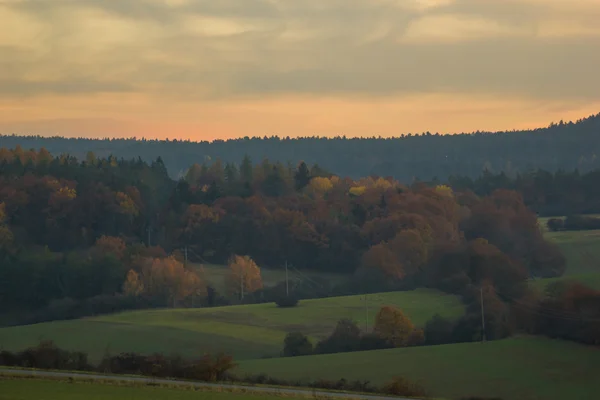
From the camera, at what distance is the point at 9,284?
117 m

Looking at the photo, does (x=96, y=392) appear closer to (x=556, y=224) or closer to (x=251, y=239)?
(x=251, y=239)

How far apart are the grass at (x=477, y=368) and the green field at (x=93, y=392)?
19.9 meters

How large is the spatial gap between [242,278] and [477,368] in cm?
5945

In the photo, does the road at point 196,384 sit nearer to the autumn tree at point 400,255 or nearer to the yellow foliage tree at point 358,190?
the autumn tree at point 400,255

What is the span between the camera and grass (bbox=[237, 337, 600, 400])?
64.8 metres

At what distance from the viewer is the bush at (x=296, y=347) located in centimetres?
8162

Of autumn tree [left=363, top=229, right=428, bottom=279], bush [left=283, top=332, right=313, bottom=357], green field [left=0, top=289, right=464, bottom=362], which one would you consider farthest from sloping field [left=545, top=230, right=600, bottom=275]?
bush [left=283, top=332, right=313, bottom=357]

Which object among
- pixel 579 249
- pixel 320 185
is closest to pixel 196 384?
pixel 579 249

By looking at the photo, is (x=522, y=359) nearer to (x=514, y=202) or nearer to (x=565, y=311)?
(x=565, y=311)

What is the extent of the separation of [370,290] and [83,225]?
168 feet

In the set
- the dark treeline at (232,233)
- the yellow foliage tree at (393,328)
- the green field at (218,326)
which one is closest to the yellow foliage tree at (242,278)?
the dark treeline at (232,233)

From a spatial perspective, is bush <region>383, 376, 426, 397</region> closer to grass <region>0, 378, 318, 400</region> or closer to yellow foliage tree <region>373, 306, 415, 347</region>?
grass <region>0, 378, 318, 400</region>

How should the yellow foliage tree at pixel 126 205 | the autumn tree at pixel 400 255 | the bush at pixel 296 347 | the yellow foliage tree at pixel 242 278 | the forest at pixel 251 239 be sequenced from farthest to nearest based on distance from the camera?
1. the yellow foliage tree at pixel 126 205
2. the autumn tree at pixel 400 255
3. the yellow foliage tree at pixel 242 278
4. the forest at pixel 251 239
5. the bush at pixel 296 347

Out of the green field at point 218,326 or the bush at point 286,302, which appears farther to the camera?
the bush at point 286,302
